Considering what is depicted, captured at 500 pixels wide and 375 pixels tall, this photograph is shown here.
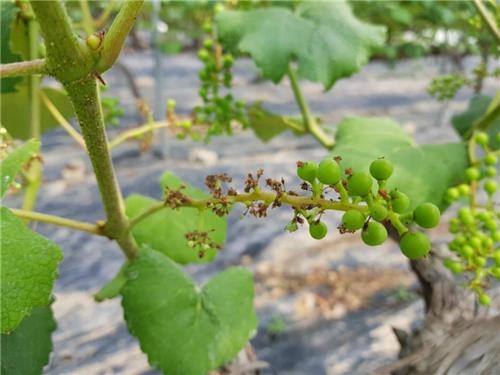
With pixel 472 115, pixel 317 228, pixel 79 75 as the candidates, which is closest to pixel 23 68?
pixel 79 75

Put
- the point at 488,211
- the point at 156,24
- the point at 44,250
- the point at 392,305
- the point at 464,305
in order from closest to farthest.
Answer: the point at 44,250 → the point at 488,211 → the point at 464,305 → the point at 392,305 → the point at 156,24

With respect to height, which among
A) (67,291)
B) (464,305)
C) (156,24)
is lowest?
(67,291)

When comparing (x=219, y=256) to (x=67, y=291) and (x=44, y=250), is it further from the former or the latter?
(x=44, y=250)

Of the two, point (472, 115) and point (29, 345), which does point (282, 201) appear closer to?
point (29, 345)

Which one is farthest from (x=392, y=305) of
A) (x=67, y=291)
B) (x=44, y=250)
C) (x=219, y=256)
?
(x=44, y=250)

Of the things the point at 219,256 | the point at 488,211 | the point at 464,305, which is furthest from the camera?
the point at 219,256

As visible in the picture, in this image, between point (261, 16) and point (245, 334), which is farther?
point (261, 16)
